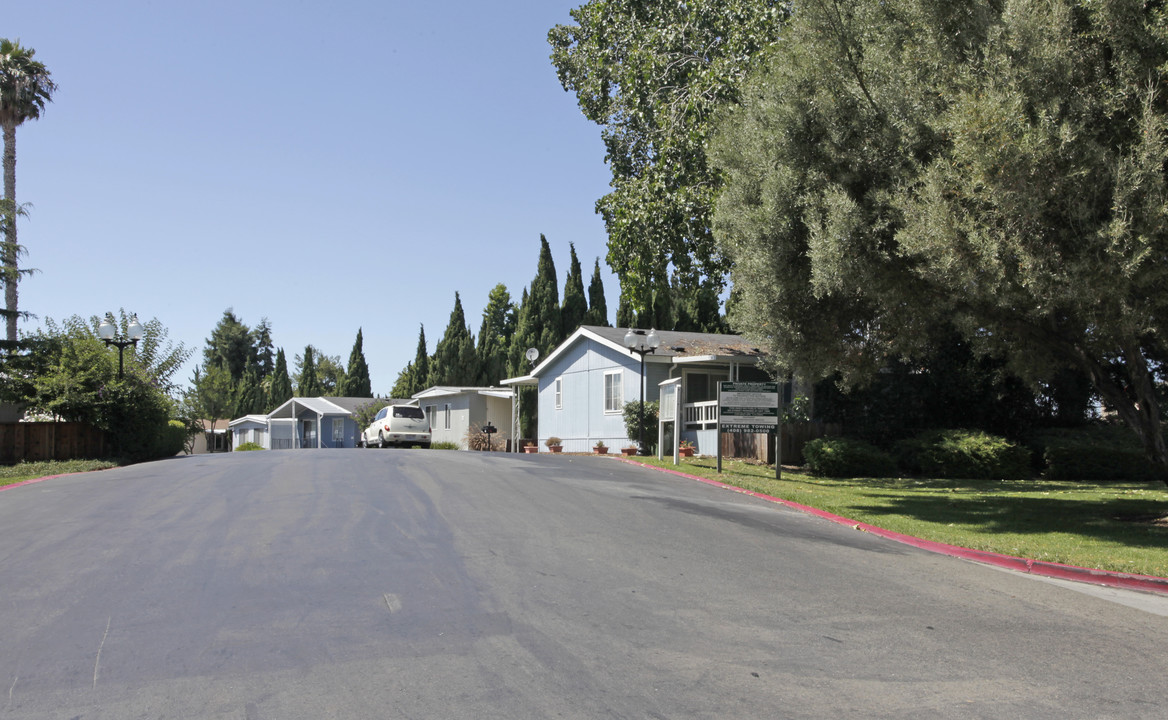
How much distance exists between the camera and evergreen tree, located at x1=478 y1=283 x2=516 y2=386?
50562 millimetres

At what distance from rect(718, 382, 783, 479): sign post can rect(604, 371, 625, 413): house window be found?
10759 millimetres

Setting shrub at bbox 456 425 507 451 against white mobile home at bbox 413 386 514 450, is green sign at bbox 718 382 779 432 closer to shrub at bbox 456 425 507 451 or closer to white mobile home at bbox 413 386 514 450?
shrub at bbox 456 425 507 451

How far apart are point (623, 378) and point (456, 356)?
2286 centimetres

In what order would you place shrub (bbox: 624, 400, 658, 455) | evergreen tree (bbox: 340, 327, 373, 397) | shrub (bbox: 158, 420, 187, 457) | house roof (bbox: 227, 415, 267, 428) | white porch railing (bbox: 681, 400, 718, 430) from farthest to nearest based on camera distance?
evergreen tree (bbox: 340, 327, 373, 397) → house roof (bbox: 227, 415, 267, 428) → shrub (bbox: 158, 420, 187, 457) → shrub (bbox: 624, 400, 658, 455) → white porch railing (bbox: 681, 400, 718, 430)

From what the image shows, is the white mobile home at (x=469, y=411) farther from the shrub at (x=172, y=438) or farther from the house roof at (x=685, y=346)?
the shrub at (x=172, y=438)

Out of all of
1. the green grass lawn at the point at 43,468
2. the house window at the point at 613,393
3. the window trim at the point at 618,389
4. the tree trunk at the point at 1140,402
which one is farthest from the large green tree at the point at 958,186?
the green grass lawn at the point at 43,468

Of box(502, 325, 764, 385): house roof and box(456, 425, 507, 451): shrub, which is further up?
box(502, 325, 764, 385): house roof

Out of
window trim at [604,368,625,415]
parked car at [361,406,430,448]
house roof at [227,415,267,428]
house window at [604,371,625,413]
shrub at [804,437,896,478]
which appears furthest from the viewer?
house roof at [227,415,267,428]

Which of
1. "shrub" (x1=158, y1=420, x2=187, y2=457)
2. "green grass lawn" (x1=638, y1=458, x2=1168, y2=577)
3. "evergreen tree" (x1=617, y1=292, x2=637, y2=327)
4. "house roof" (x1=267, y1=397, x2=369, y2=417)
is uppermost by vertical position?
"evergreen tree" (x1=617, y1=292, x2=637, y2=327)

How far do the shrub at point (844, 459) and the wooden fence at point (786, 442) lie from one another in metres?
1.36

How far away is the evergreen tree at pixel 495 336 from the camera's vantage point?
166 feet

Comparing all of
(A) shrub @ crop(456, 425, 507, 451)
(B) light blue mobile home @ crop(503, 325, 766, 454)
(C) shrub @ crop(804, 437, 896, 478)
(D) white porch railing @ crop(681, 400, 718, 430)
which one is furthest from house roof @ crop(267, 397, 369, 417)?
(C) shrub @ crop(804, 437, 896, 478)

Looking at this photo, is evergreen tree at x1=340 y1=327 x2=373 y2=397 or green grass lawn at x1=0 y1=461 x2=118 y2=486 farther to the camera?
evergreen tree at x1=340 y1=327 x2=373 y2=397

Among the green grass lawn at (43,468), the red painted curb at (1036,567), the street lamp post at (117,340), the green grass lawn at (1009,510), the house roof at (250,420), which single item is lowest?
the red painted curb at (1036,567)
